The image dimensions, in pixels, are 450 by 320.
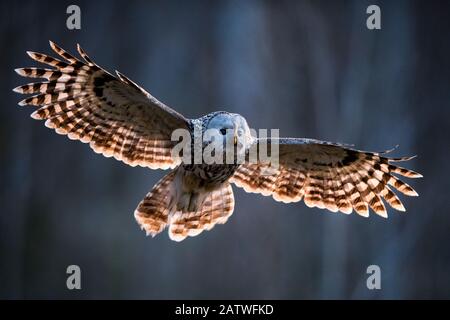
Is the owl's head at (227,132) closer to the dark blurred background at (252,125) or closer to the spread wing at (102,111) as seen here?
the spread wing at (102,111)

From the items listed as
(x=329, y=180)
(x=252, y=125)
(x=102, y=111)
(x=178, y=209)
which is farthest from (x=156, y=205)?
(x=252, y=125)

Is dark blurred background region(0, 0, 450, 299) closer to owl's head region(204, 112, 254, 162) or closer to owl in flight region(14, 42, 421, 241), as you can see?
owl in flight region(14, 42, 421, 241)

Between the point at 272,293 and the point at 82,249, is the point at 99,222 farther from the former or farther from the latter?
the point at 272,293

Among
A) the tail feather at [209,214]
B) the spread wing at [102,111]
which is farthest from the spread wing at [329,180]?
the spread wing at [102,111]

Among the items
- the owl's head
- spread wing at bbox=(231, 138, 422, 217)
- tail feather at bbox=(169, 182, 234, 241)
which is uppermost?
the owl's head

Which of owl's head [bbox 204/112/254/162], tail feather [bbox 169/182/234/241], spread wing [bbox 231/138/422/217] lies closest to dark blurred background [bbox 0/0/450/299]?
spread wing [bbox 231/138/422/217]

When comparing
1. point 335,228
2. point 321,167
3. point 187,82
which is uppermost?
point 187,82

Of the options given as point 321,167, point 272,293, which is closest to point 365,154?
point 321,167

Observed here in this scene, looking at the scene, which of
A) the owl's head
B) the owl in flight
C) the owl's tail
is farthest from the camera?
the owl's tail
